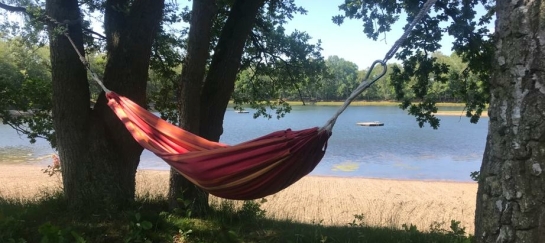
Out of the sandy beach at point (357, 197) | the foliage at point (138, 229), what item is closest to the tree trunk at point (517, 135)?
the foliage at point (138, 229)

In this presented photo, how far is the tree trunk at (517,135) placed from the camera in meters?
1.60

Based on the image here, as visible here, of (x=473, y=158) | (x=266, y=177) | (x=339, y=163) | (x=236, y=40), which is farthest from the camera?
(x=473, y=158)

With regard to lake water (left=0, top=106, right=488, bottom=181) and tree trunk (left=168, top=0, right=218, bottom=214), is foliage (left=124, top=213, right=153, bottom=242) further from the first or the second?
lake water (left=0, top=106, right=488, bottom=181)

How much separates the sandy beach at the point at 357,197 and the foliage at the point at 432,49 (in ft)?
5.50

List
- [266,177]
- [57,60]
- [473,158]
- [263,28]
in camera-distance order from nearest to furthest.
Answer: [266,177] → [57,60] → [263,28] → [473,158]

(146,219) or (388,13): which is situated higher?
(388,13)

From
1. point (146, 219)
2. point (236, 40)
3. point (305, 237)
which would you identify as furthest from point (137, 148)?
point (305, 237)

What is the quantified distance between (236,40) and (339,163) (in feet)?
40.1

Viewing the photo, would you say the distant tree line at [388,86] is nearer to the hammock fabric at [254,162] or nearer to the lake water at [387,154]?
the hammock fabric at [254,162]

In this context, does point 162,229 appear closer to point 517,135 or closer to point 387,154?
point 517,135

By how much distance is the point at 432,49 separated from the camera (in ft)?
14.9

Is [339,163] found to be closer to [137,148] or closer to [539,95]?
[137,148]

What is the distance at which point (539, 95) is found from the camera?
1.61 meters

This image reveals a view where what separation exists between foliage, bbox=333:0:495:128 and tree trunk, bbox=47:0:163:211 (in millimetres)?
2384
